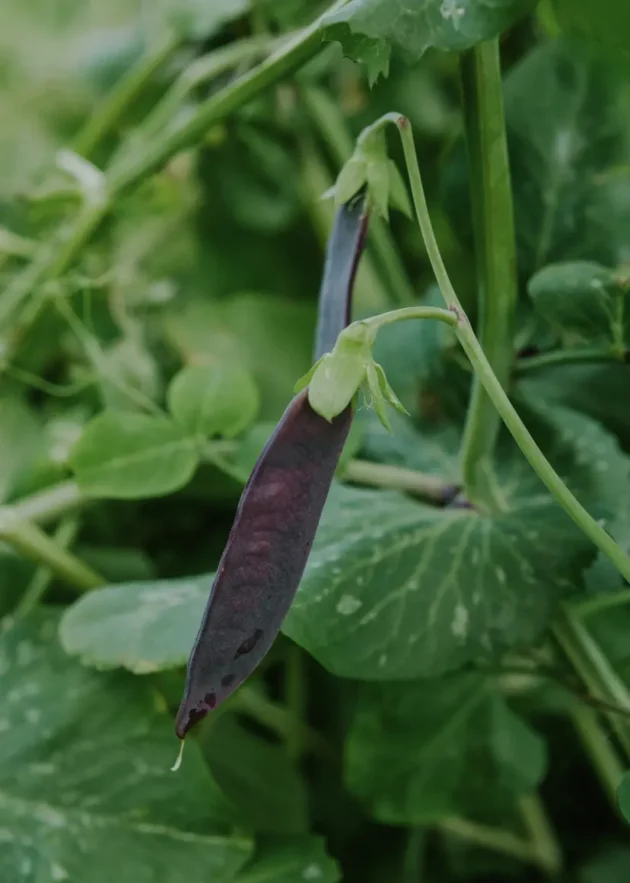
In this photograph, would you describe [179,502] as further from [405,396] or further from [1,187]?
[1,187]

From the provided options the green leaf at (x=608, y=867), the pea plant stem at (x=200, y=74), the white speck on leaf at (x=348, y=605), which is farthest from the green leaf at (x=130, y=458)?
the green leaf at (x=608, y=867)

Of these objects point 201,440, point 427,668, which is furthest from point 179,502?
point 427,668

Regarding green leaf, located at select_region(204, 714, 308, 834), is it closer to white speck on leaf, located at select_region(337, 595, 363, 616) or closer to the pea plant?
the pea plant

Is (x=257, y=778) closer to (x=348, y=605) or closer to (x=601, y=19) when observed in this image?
(x=348, y=605)

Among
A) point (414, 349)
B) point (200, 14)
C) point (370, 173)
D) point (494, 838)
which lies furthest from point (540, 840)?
point (200, 14)

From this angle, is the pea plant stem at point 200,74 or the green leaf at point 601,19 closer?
the green leaf at point 601,19

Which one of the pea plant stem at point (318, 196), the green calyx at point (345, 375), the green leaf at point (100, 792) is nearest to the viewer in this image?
the green calyx at point (345, 375)

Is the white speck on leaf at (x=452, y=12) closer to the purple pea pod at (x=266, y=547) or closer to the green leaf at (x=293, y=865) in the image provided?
the purple pea pod at (x=266, y=547)
